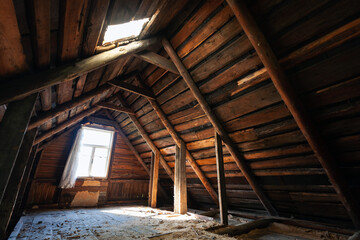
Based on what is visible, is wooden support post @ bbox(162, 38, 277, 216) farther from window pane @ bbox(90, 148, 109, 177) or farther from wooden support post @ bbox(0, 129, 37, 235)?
window pane @ bbox(90, 148, 109, 177)

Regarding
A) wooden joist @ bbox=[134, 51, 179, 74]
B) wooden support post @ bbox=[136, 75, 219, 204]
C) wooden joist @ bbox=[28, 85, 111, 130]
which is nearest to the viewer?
wooden joist @ bbox=[28, 85, 111, 130]

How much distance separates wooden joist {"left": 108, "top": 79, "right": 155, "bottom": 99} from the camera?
3.43 metres

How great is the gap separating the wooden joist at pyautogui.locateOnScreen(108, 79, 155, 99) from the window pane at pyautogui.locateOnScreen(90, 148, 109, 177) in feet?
10.8

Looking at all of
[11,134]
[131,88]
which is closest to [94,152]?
[131,88]

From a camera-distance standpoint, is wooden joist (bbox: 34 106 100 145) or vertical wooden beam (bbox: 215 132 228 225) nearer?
vertical wooden beam (bbox: 215 132 228 225)

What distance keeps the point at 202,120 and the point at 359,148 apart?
7.42 ft

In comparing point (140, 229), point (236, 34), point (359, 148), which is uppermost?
point (236, 34)

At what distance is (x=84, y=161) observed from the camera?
5.49m

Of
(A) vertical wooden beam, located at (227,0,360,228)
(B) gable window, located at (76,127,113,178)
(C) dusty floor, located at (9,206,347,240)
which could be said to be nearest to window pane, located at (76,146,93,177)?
(B) gable window, located at (76,127,113,178)

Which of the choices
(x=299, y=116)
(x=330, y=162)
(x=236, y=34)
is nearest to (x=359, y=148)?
(x=330, y=162)

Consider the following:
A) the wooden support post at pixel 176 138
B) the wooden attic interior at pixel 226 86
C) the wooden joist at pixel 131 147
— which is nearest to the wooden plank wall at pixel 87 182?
the wooden joist at pixel 131 147

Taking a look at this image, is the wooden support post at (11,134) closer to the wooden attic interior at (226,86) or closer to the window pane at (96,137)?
the wooden attic interior at (226,86)

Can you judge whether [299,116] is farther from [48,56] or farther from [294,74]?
[48,56]

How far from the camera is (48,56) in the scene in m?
1.46
